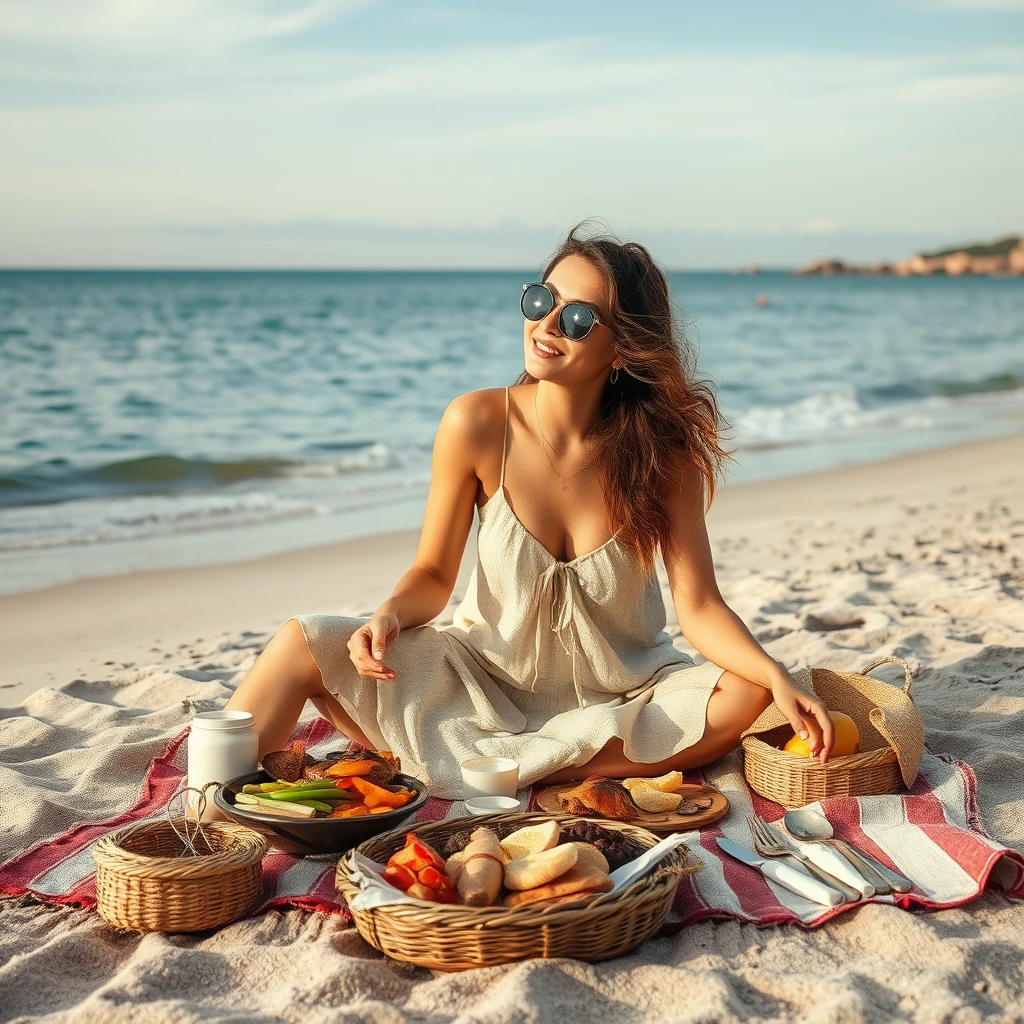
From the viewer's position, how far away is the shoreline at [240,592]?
18.1ft

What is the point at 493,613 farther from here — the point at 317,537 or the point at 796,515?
the point at 796,515

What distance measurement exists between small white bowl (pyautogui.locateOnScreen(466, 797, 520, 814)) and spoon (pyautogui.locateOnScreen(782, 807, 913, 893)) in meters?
0.82

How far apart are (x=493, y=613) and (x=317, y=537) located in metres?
4.54

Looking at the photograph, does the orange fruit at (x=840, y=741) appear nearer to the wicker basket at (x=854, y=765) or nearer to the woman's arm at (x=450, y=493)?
the wicker basket at (x=854, y=765)

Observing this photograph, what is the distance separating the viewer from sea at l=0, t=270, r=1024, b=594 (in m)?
8.80

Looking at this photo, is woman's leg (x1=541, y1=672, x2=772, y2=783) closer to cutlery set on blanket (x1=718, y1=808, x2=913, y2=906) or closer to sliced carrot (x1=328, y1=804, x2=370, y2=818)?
cutlery set on blanket (x1=718, y1=808, x2=913, y2=906)

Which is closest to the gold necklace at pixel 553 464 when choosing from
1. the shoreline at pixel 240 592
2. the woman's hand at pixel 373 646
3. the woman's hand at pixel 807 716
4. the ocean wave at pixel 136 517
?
the woman's hand at pixel 373 646

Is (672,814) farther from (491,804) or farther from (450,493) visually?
(450,493)

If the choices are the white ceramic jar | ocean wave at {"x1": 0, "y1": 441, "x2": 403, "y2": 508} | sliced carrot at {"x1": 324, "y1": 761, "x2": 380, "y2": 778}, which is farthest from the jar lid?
ocean wave at {"x1": 0, "y1": 441, "x2": 403, "y2": 508}

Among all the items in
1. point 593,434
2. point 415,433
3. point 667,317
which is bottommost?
point 415,433

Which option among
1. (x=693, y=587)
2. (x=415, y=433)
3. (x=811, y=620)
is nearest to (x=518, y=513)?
(x=693, y=587)

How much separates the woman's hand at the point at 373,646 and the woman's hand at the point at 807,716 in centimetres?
121

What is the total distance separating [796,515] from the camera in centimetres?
900

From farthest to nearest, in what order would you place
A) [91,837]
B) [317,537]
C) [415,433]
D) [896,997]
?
1. [415,433]
2. [317,537]
3. [91,837]
4. [896,997]
